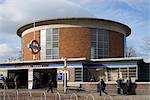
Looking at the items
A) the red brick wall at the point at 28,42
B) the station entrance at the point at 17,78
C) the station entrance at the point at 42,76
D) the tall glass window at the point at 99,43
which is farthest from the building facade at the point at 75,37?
the station entrance at the point at 17,78

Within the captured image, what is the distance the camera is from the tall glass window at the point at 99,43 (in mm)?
54369

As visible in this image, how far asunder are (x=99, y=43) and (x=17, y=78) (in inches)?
655

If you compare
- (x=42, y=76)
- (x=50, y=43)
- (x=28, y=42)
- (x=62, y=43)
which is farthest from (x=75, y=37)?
(x=42, y=76)

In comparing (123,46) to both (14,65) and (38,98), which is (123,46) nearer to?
(14,65)

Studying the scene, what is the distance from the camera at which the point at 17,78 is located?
43188 mm

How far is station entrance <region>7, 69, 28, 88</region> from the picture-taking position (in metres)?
42.7

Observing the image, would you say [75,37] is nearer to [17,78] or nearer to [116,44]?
[116,44]

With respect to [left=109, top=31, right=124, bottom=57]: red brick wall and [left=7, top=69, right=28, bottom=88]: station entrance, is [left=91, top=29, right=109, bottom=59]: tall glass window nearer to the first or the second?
[left=109, top=31, right=124, bottom=57]: red brick wall

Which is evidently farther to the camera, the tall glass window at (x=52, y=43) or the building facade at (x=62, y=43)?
the tall glass window at (x=52, y=43)

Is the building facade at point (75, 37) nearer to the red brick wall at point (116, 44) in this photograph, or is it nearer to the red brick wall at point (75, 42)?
the red brick wall at point (75, 42)

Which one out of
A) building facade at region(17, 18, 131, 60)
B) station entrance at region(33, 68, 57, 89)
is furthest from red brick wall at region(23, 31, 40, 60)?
station entrance at region(33, 68, 57, 89)

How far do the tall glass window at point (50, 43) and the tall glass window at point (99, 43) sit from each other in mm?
5707

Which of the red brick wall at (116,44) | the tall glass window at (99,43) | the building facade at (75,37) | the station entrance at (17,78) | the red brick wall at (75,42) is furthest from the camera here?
the red brick wall at (116,44)

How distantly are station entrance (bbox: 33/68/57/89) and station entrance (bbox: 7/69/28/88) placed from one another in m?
2.14
